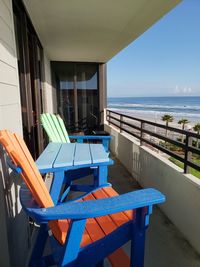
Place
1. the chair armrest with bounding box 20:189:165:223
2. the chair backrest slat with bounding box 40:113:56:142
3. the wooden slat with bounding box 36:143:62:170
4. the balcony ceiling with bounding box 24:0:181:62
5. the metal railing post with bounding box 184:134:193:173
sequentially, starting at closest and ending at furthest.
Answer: the chair armrest with bounding box 20:189:165:223 < the wooden slat with bounding box 36:143:62:170 < the metal railing post with bounding box 184:134:193:173 < the balcony ceiling with bounding box 24:0:181:62 < the chair backrest slat with bounding box 40:113:56:142

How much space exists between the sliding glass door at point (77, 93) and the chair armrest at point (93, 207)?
15.8ft

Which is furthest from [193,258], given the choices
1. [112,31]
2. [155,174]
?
[112,31]

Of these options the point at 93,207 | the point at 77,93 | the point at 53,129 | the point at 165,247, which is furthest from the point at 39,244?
the point at 77,93

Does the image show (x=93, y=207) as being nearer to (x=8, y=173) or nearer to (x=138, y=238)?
(x=138, y=238)

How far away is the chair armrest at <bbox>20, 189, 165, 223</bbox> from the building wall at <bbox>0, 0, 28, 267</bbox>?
0.81ft

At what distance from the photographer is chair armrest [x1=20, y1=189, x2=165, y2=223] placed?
81 cm

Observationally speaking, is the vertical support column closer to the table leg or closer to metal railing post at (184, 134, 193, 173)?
metal railing post at (184, 134, 193, 173)

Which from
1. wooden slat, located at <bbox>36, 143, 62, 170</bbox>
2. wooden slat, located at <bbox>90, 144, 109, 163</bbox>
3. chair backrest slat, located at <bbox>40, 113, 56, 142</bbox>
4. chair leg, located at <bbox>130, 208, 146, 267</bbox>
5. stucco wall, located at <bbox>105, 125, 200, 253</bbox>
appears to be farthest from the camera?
chair backrest slat, located at <bbox>40, 113, 56, 142</bbox>

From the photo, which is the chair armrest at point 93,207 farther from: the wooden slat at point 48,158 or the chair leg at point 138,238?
the wooden slat at point 48,158

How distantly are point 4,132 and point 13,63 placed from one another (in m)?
0.65

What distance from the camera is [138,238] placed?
1.03 metres

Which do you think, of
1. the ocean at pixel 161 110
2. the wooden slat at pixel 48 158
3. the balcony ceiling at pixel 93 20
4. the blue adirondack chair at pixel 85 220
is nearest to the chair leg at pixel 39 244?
the blue adirondack chair at pixel 85 220

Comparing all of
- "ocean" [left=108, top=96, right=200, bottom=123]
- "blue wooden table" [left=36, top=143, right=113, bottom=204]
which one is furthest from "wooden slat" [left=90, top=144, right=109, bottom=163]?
"ocean" [left=108, top=96, right=200, bottom=123]

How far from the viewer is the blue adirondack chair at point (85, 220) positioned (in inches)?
33.6
